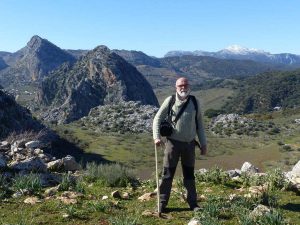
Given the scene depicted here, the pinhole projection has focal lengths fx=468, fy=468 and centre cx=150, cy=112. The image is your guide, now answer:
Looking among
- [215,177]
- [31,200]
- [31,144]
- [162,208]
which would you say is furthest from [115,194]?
[31,144]

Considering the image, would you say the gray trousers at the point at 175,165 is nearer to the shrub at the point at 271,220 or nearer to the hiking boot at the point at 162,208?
the hiking boot at the point at 162,208

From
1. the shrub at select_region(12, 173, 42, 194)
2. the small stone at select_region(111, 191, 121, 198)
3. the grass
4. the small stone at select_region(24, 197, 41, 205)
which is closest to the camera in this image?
the grass

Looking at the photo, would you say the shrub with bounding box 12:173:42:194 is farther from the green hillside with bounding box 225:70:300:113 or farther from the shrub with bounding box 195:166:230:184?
the green hillside with bounding box 225:70:300:113

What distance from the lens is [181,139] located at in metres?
8.46

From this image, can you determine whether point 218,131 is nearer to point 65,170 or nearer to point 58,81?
point 65,170

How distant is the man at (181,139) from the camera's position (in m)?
8.40

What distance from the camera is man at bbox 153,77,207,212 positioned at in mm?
8398

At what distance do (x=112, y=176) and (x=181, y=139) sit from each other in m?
4.44

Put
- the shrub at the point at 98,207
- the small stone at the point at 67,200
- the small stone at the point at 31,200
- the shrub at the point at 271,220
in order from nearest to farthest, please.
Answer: the shrub at the point at 271,220
the shrub at the point at 98,207
the small stone at the point at 67,200
the small stone at the point at 31,200

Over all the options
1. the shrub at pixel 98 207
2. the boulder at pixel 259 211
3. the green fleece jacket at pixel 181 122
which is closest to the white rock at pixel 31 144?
the shrub at pixel 98 207

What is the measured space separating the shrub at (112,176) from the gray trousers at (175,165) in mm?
3857

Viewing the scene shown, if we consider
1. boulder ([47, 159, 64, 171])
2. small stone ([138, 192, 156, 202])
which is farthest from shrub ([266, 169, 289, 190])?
boulder ([47, 159, 64, 171])

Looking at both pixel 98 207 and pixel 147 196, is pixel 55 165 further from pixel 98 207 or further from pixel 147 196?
pixel 98 207

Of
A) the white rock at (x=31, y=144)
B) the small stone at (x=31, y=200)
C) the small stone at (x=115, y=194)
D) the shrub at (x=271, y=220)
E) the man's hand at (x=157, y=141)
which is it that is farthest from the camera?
the white rock at (x=31, y=144)
